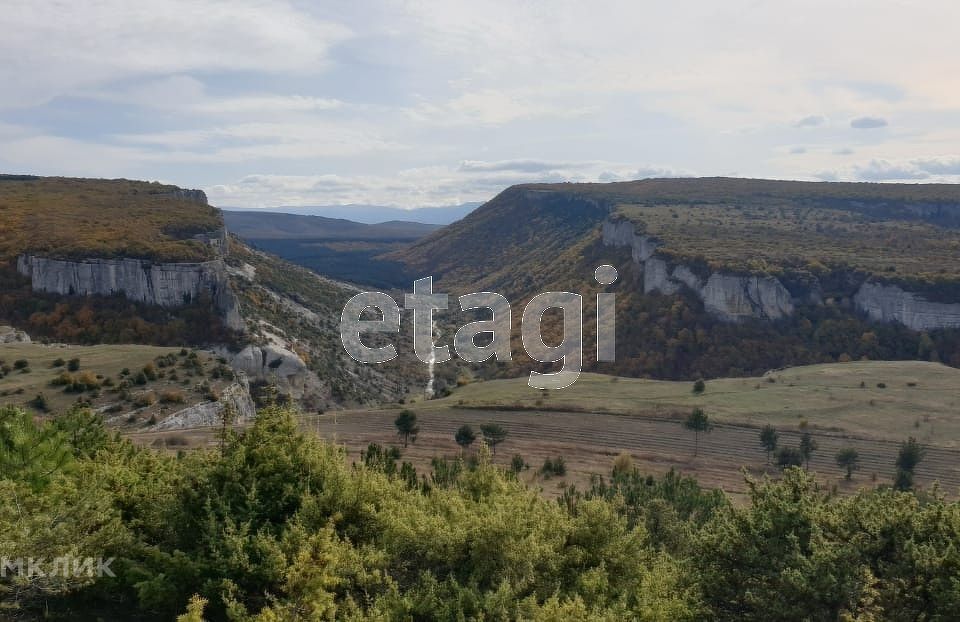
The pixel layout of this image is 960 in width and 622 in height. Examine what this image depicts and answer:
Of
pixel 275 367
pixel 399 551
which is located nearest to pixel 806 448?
pixel 399 551

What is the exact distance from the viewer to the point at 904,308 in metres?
83.1

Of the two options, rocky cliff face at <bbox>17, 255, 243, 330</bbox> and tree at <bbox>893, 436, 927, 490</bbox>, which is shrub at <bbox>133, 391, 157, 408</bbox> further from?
tree at <bbox>893, 436, 927, 490</bbox>

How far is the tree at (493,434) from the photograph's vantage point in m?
48.9

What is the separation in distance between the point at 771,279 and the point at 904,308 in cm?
1664

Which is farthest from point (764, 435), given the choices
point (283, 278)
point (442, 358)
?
point (283, 278)

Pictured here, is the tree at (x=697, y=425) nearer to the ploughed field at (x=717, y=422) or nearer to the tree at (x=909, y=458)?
the ploughed field at (x=717, y=422)

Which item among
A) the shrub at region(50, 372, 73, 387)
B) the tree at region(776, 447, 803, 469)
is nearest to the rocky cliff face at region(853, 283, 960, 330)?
the tree at region(776, 447, 803, 469)

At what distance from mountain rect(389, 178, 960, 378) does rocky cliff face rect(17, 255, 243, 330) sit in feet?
144

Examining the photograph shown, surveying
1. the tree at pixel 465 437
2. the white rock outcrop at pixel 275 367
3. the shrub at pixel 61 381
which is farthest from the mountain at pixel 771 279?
the shrub at pixel 61 381

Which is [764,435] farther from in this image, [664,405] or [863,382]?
[863,382]

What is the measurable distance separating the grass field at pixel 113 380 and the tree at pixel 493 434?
954 inches

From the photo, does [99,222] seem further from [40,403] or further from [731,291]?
[731,291]

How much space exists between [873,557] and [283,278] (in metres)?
101

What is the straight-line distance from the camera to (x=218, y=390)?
54.8 metres
